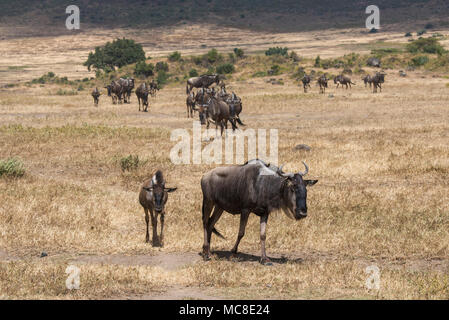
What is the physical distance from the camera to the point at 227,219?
13.6 metres

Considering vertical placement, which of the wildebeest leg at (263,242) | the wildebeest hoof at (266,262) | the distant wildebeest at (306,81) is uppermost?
the distant wildebeest at (306,81)

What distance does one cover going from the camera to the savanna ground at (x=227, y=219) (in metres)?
9.23

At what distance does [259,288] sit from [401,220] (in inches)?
208

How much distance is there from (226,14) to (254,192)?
18395 centimetres

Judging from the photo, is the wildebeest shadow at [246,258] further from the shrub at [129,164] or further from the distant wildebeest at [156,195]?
the shrub at [129,164]

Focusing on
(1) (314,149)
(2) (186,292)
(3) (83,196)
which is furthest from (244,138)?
(2) (186,292)

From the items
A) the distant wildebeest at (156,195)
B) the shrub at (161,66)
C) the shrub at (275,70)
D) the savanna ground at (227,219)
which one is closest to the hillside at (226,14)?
the shrub at (161,66)

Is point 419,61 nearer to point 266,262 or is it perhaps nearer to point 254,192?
point 254,192

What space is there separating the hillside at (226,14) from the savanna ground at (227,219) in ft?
483

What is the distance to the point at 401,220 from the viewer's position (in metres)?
13.2

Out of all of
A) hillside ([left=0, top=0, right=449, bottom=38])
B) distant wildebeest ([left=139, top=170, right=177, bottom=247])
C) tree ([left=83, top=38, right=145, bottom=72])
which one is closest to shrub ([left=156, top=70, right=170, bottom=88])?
tree ([left=83, top=38, right=145, bottom=72])

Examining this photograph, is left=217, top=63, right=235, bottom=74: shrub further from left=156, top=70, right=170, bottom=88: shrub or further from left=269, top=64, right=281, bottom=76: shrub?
left=156, top=70, right=170, bottom=88: shrub

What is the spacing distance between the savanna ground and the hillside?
483ft

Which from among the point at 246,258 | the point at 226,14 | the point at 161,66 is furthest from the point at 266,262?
the point at 226,14
